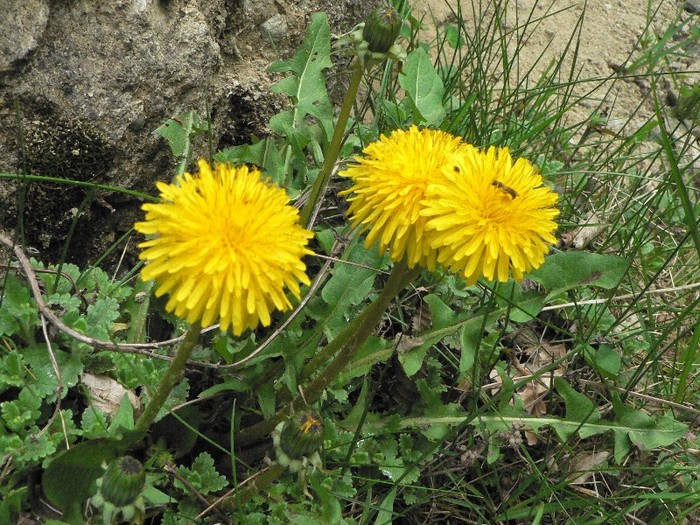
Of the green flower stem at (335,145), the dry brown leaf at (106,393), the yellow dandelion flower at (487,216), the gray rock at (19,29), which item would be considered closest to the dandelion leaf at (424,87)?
the green flower stem at (335,145)

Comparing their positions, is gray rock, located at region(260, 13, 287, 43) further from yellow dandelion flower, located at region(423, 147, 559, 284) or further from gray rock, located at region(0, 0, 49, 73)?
yellow dandelion flower, located at region(423, 147, 559, 284)

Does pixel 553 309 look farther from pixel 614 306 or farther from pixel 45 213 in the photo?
pixel 45 213

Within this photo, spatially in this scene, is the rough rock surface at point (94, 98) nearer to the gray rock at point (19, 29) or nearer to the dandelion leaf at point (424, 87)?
the gray rock at point (19, 29)

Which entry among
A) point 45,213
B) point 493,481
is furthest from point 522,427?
point 45,213

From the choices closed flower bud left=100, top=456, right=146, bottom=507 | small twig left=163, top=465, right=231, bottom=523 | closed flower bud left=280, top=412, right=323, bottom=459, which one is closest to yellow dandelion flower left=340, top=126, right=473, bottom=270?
closed flower bud left=280, top=412, right=323, bottom=459

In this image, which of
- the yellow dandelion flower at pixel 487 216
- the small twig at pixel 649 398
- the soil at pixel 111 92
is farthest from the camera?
the small twig at pixel 649 398

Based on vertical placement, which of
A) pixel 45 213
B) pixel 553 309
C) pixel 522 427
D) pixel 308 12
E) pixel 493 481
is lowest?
pixel 493 481
